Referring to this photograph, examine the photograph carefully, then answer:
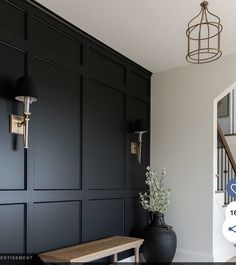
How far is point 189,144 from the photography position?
15.0 ft

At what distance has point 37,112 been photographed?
3049 mm

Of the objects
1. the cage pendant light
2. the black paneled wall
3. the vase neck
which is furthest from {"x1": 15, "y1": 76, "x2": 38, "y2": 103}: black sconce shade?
the vase neck

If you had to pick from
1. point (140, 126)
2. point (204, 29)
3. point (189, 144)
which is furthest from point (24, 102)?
point (189, 144)

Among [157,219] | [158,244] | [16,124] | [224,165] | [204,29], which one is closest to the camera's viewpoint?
[16,124]

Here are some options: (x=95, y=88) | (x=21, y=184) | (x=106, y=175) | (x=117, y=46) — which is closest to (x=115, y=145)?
(x=106, y=175)

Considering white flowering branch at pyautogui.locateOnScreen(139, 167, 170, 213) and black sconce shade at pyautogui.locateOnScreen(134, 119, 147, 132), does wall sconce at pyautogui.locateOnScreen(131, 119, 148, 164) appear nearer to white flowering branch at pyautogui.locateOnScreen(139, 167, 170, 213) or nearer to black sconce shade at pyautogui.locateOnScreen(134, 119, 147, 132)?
black sconce shade at pyautogui.locateOnScreen(134, 119, 147, 132)

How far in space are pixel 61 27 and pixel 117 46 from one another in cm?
87

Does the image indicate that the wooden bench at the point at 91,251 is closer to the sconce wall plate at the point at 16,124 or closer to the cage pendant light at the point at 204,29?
the sconce wall plate at the point at 16,124

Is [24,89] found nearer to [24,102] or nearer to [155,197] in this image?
[24,102]

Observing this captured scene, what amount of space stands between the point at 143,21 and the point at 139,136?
162 centimetres

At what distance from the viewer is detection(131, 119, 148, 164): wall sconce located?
429cm

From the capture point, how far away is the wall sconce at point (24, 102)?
2.67m

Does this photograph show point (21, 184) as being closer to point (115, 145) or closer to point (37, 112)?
point (37, 112)

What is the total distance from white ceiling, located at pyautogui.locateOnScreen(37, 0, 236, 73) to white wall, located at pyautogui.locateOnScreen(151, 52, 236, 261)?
42 centimetres
